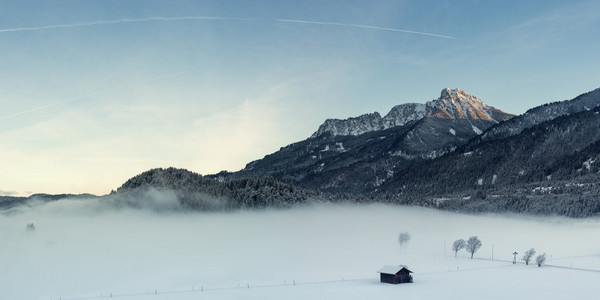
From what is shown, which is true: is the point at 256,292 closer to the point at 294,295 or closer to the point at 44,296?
the point at 294,295

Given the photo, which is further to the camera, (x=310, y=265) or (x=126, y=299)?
(x=310, y=265)

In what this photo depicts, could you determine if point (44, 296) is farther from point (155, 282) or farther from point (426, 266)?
point (426, 266)

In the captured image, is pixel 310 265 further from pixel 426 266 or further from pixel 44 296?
pixel 44 296

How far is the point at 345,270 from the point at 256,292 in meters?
50.5

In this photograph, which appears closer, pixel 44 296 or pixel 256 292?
pixel 256 292

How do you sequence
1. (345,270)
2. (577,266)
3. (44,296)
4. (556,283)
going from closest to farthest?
1. (556,283)
2. (44,296)
3. (345,270)
4. (577,266)

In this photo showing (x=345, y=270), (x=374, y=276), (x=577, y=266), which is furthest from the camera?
(x=577, y=266)

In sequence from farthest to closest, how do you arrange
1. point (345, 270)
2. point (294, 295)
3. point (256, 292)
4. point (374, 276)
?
point (345, 270) → point (374, 276) → point (256, 292) → point (294, 295)

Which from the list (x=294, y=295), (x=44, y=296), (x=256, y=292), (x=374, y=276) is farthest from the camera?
(x=374, y=276)

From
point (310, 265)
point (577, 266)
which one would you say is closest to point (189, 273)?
point (310, 265)

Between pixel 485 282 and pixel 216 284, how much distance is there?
3026 inches

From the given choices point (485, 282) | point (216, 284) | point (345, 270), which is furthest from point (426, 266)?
point (216, 284)

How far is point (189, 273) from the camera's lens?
578 feet

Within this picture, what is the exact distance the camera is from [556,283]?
139 meters
